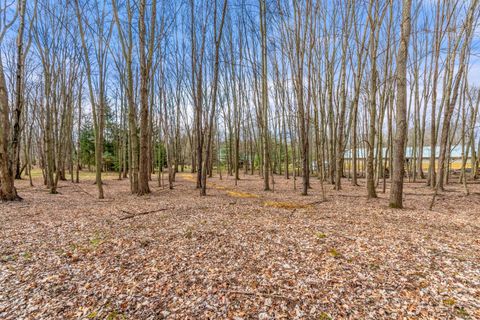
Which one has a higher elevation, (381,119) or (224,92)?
(224,92)

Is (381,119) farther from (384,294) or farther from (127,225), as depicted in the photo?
(127,225)

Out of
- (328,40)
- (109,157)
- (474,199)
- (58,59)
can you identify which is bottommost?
(474,199)

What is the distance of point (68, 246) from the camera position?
2.90 metres

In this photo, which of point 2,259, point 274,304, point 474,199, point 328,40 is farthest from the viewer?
point 328,40

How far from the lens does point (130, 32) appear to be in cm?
738

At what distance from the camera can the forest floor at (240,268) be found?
172 cm

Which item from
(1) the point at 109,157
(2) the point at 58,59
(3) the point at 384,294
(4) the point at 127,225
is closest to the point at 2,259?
(4) the point at 127,225

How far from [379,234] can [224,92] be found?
42.5ft

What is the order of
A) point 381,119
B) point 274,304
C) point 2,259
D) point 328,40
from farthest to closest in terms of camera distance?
point 328,40
point 381,119
point 2,259
point 274,304

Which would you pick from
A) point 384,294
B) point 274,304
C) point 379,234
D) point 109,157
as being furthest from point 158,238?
point 109,157

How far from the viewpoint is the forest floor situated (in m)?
1.72

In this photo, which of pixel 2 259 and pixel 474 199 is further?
pixel 474 199

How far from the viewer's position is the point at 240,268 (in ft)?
7.57

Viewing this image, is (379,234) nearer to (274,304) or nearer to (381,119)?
(274,304)
